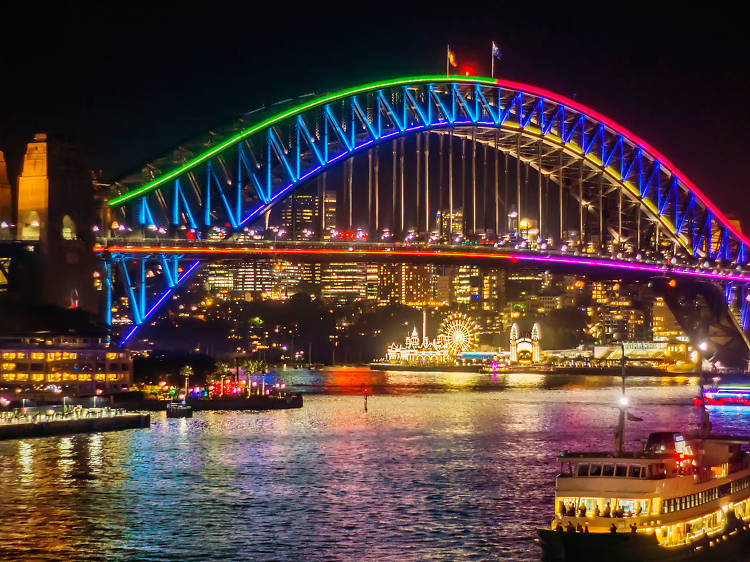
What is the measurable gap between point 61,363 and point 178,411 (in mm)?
7216

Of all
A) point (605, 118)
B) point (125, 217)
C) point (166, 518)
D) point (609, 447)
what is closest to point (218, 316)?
point (605, 118)

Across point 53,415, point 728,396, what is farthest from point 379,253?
point 728,396

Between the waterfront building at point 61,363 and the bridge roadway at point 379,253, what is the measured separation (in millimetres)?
5782

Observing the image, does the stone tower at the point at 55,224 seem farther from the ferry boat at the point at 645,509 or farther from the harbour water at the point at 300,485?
the ferry boat at the point at 645,509

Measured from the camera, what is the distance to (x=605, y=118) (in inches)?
4400

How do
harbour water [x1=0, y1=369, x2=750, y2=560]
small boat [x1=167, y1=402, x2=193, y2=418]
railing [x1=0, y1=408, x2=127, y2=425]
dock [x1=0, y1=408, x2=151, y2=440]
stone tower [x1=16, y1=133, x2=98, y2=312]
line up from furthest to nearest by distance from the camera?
stone tower [x1=16, y1=133, x2=98, y2=312]
small boat [x1=167, y1=402, x2=193, y2=418]
railing [x1=0, y1=408, x2=127, y2=425]
dock [x1=0, y1=408, x2=151, y2=440]
harbour water [x1=0, y1=369, x2=750, y2=560]

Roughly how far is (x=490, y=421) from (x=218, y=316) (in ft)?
373

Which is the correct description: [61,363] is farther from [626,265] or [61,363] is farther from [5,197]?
[626,265]

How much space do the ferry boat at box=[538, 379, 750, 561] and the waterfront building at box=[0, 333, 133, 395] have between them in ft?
150

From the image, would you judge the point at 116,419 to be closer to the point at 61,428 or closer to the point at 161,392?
the point at 61,428

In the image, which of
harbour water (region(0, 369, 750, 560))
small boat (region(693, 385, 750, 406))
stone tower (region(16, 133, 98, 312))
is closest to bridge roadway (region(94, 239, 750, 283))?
stone tower (region(16, 133, 98, 312))

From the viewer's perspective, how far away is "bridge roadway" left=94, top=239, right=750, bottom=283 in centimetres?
7850

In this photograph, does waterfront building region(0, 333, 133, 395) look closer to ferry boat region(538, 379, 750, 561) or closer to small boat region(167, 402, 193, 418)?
small boat region(167, 402, 193, 418)

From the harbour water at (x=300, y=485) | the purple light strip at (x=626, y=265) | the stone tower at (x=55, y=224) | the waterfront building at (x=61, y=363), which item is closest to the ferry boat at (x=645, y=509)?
the harbour water at (x=300, y=485)
